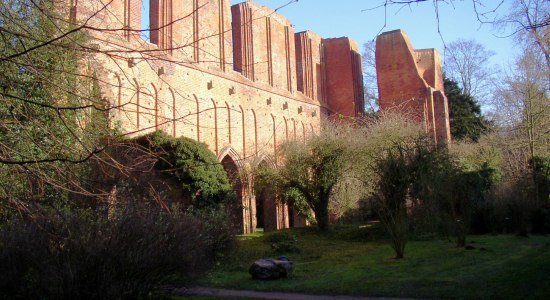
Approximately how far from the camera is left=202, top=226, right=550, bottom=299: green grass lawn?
7.61 meters

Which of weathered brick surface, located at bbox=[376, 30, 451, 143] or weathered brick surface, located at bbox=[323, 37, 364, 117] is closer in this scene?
weathered brick surface, located at bbox=[376, 30, 451, 143]

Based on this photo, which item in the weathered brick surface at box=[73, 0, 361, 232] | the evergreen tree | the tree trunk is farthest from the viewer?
the evergreen tree

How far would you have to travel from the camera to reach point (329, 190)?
20.0m

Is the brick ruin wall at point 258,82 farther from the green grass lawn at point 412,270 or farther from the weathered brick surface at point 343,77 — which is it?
the green grass lawn at point 412,270

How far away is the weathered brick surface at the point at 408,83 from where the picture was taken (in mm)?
31734

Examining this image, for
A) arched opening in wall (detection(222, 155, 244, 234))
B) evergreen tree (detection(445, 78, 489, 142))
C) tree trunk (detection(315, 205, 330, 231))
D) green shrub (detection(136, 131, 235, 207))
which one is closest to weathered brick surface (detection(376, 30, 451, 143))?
evergreen tree (detection(445, 78, 489, 142))

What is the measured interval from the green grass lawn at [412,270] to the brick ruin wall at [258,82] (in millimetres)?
4117

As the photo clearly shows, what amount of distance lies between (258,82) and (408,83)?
37.9 ft

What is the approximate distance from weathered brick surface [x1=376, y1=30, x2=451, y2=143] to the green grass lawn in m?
16.3

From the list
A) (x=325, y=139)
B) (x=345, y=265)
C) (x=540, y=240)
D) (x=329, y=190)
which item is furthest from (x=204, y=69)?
(x=540, y=240)

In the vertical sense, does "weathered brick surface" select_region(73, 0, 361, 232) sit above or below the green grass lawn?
above

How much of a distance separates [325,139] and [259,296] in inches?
492

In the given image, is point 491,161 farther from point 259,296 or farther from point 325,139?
point 259,296

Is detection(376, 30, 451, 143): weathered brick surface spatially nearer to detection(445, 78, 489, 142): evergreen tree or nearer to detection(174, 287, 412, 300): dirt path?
detection(445, 78, 489, 142): evergreen tree
